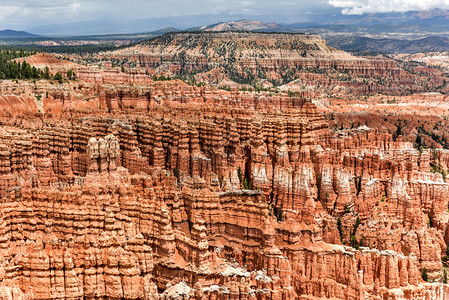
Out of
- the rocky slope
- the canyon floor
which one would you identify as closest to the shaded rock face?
the canyon floor

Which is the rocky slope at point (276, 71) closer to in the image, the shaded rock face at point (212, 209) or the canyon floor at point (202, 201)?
the canyon floor at point (202, 201)

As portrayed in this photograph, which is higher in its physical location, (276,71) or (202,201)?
(276,71)

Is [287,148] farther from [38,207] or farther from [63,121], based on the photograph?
[38,207]

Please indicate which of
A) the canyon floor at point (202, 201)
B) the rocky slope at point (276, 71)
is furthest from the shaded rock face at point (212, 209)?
the rocky slope at point (276, 71)

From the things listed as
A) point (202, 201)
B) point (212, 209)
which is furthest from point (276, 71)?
point (202, 201)

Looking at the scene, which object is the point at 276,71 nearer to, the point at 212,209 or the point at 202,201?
the point at 212,209

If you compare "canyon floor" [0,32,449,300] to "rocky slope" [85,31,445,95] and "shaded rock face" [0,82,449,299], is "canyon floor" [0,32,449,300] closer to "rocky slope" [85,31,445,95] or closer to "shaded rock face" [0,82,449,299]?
"shaded rock face" [0,82,449,299]
